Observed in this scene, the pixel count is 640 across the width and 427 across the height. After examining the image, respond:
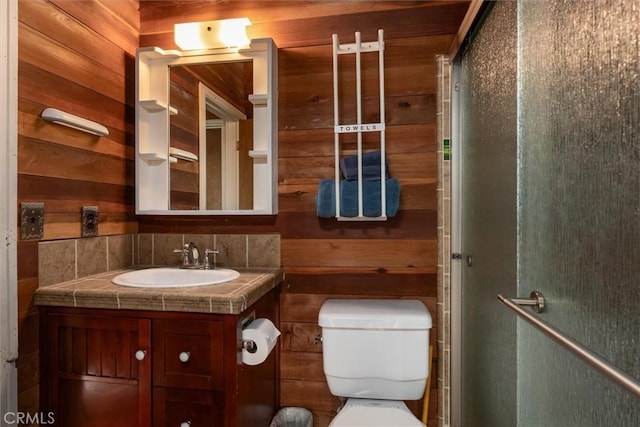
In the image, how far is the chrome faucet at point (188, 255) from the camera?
167cm

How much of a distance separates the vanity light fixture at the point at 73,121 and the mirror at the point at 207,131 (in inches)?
8.7

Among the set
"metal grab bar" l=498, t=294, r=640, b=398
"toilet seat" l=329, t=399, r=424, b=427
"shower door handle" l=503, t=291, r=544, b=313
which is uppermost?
"shower door handle" l=503, t=291, r=544, b=313

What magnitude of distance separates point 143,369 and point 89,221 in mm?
694

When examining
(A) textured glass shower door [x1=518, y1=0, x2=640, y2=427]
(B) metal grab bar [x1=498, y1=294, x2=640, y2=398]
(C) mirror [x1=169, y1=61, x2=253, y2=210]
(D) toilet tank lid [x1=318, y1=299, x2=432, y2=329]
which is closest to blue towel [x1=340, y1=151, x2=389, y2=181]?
(C) mirror [x1=169, y1=61, x2=253, y2=210]

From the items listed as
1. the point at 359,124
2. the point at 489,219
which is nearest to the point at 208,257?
the point at 359,124

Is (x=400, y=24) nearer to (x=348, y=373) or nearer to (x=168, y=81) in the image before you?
(x=168, y=81)

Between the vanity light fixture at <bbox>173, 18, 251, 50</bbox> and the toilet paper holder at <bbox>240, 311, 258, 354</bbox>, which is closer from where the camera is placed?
the toilet paper holder at <bbox>240, 311, 258, 354</bbox>

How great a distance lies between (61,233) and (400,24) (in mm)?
1711

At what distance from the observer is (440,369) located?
1.59m

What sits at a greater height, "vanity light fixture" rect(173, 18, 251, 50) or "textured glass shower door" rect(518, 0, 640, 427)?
"vanity light fixture" rect(173, 18, 251, 50)

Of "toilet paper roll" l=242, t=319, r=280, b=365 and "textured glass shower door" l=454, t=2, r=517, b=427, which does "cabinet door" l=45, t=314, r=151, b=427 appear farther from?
"textured glass shower door" l=454, t=2, r=517, b=427

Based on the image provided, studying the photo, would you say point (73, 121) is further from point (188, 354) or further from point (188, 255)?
point (188, 354)

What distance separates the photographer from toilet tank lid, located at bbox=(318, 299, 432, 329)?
1.35 meters

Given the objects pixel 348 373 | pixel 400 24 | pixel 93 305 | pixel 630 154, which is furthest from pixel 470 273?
pixel 93 305
